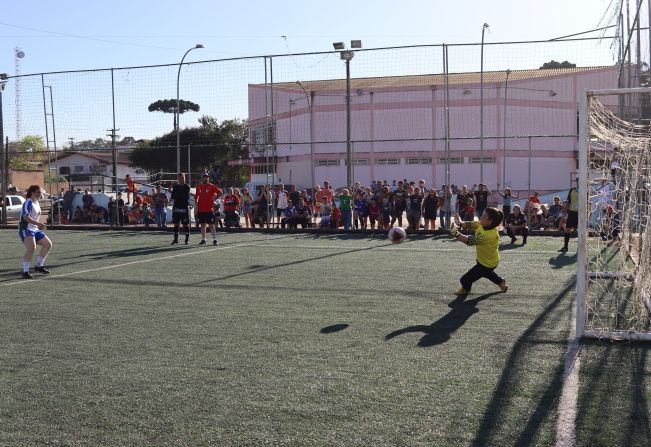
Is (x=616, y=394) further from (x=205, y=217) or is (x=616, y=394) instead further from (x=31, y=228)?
(x=205, y=217)

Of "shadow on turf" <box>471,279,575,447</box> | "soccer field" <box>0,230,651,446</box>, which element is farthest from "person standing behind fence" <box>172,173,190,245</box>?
"shadow on turf" <box>471,279,575,447</box>

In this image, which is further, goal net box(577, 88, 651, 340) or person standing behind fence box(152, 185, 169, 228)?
person standing behind fence box(152, 185, 169, 228)

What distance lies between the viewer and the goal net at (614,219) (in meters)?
7.20

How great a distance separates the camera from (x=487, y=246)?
10.0 metres

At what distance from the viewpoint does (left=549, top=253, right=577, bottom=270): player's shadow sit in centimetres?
1290

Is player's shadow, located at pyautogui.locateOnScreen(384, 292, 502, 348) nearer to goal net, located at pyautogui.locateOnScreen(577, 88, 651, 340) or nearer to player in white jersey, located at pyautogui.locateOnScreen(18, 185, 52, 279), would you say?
goal net, located at pyautogui.locateOnScreen(577, 88, 651, 340)

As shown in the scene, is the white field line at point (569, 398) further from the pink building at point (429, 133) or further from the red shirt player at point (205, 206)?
the pink building at point (429, 133)

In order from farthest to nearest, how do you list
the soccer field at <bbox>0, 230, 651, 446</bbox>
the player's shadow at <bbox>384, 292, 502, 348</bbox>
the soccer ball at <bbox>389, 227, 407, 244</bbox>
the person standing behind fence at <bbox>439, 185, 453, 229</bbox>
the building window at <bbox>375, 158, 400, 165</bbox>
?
the building window at <bbox>375, 158, 400, 165</bbox> < the person standing behind fence at <bbox>439, 185, 453, 229</bbox> < the soccer ball at <bbox>389, 227, 407, 244</bbox> < the player's shadow at <bbox>384, 292, 502, 348</bbox> < the soccer field at <bbox>0, 230, 651, 446</bbox>

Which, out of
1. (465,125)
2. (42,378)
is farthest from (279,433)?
(465,125)

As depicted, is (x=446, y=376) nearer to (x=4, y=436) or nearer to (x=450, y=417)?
(x=450, y=417)

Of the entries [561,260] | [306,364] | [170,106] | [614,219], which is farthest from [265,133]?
[306,364]

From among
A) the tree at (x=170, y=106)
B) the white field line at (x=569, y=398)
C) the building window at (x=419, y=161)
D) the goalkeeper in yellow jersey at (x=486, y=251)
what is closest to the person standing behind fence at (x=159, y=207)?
the tree at (x=170, y=106)

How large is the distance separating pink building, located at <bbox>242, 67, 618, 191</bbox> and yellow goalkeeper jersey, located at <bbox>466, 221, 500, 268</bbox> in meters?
26.8

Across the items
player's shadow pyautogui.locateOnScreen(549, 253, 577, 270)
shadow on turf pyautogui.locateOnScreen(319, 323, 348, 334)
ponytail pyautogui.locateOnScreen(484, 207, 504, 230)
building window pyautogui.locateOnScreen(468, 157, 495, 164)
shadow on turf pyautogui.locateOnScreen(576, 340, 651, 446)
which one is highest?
building window pyautogui.locateOnScreen(468, 157, 495, 164)
